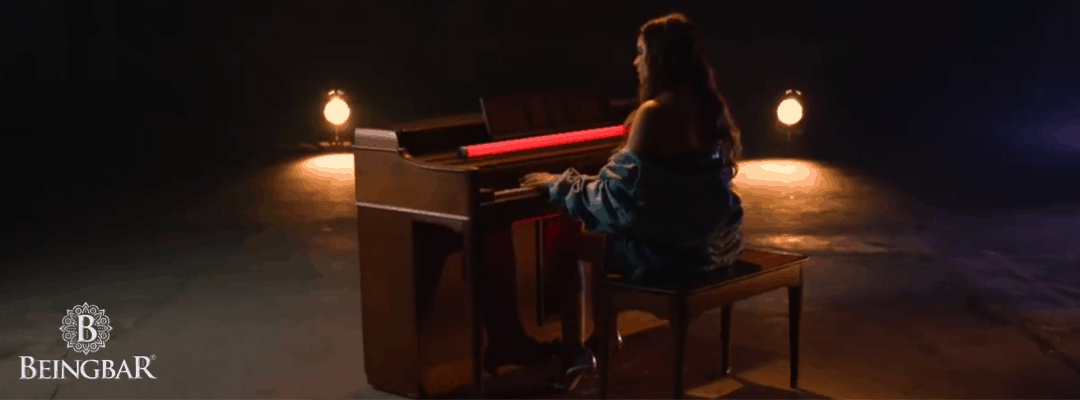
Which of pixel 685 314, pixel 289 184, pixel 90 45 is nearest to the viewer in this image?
pixel 685 314

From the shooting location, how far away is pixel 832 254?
6.09m

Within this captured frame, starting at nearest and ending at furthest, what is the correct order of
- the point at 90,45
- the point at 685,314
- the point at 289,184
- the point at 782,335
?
the point at 685,314 < the point at 782,335 < the point at 289,184 < the point at 90,45

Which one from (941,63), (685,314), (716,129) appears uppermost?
(941,63)

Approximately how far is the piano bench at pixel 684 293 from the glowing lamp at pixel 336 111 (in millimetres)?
6681

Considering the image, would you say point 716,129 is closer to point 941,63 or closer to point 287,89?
point 941,63

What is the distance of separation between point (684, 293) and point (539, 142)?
0.81 meters

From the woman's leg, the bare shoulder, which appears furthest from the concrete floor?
the bare shoulder

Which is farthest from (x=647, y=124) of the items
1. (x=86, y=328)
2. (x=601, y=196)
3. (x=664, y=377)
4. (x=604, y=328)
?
(x=86, y=328)

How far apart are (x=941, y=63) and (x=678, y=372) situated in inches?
398

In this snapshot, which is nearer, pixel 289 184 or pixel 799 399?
pixel 799 399

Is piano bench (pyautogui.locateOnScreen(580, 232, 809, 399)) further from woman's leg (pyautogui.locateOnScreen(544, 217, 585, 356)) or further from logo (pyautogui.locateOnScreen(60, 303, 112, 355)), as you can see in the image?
logo (pyautogui.locateOnScreen(60, 303, 112, 355))

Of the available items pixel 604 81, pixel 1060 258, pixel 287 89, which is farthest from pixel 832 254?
pixel 287 89

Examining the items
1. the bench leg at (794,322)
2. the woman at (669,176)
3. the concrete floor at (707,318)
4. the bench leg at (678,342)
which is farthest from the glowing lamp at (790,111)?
the bench leg at (678,342)

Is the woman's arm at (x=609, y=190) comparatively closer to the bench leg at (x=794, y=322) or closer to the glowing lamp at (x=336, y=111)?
the bench leg at (x=794, y=322)
